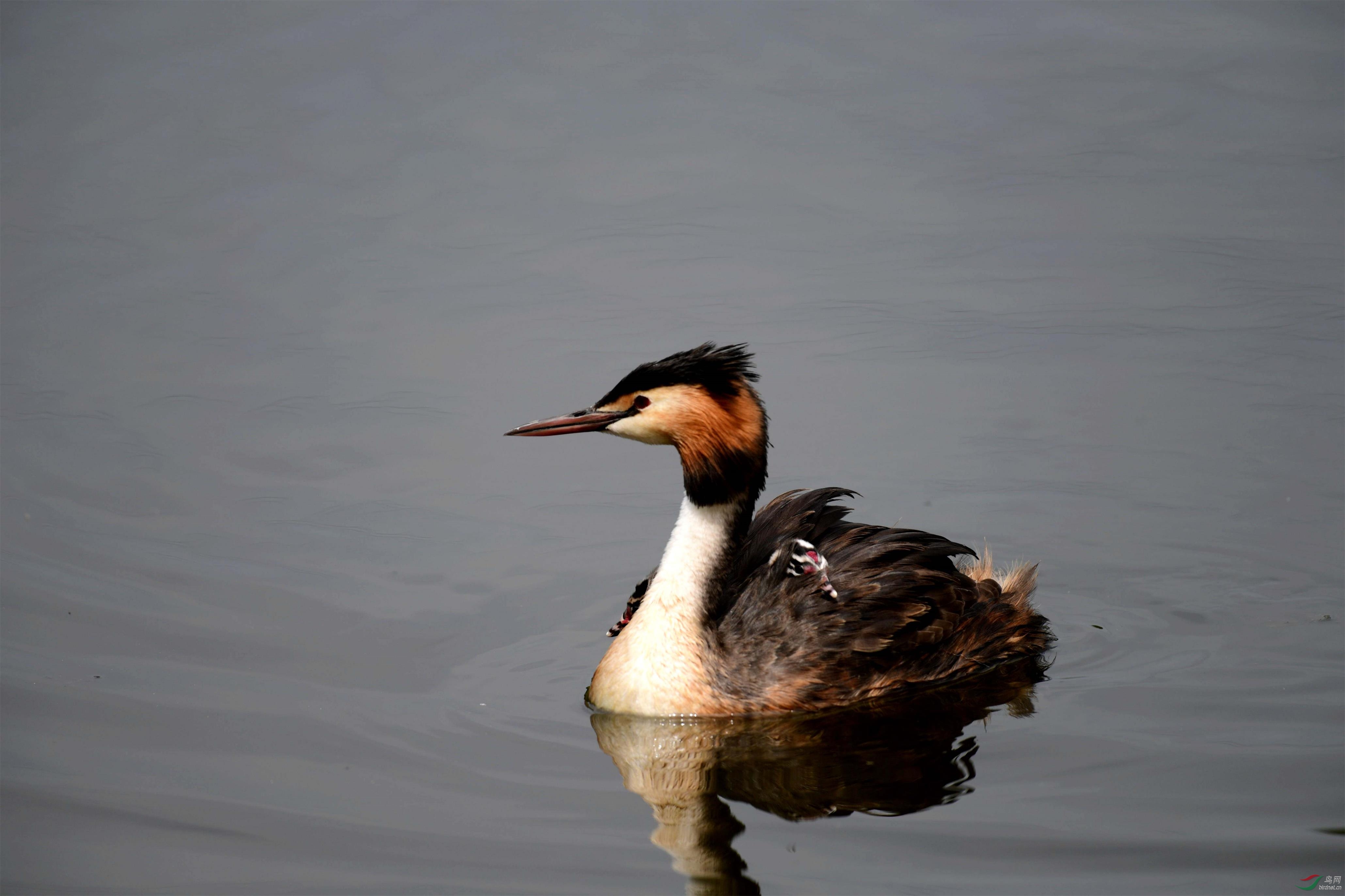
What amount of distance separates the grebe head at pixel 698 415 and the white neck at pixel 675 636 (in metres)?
0.17

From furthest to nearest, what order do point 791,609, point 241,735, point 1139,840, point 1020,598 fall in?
point 1020,598
point 791,609
point 241,735
point 1139,840

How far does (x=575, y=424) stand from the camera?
6.48 m

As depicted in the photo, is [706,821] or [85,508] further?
[85,508]

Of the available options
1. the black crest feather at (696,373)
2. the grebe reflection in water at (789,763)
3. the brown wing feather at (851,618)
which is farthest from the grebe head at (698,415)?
the grebe reflection in water at (789,763)

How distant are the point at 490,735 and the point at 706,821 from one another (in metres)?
1.08

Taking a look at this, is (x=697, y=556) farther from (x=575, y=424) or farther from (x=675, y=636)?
(x=575, y=424)

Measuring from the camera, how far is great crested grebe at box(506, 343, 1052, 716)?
644 centimetres

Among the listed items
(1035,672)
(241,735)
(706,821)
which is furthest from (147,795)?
(1035,672)

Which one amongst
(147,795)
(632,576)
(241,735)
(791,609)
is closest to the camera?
(147,795)

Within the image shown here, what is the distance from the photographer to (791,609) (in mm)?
6770

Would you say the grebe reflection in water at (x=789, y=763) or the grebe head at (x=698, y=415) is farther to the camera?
the grebe head at (x=698, y=415)

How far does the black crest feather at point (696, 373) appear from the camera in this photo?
6406mm

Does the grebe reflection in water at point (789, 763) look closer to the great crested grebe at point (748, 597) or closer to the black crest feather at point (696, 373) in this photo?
the great crested grebe at point (748, 597)

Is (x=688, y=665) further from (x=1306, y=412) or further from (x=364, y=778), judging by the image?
(x=1306, y=412)
